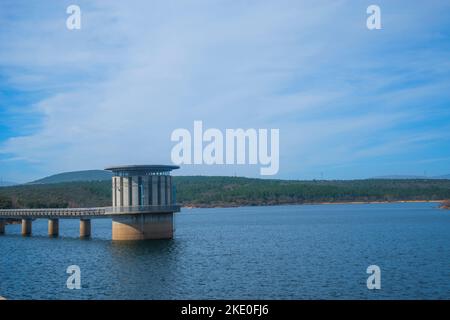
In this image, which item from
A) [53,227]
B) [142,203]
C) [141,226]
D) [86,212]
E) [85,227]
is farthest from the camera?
[53,227]

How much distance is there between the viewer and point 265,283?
148 ft

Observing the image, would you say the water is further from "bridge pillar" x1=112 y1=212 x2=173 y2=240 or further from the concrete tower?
the concrete tower

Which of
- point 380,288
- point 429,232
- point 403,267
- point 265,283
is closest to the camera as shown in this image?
point 380,288

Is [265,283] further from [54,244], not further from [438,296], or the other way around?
[54,244]

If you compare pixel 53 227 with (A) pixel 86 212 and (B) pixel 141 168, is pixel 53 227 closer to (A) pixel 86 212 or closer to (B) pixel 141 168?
(A) pixel 86 212

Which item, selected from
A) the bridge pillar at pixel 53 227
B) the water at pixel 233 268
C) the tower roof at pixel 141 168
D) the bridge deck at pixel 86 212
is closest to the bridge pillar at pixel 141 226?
the bridge deck at pixel 86 212

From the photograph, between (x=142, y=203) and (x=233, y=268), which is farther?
(x=142, y=203)

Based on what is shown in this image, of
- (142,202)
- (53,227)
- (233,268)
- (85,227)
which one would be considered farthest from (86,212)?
(233,268)

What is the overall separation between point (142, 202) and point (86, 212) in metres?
18.3

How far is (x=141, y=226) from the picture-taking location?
3145 inches

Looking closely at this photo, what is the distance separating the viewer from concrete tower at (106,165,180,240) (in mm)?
79938
